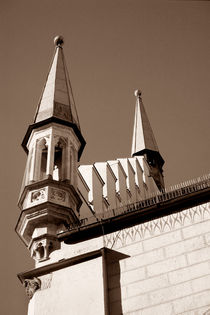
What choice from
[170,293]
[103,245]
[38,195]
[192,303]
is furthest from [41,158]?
[192,303]

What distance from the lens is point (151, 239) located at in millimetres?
11797

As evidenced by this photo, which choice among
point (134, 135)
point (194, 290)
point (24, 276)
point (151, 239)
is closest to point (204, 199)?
point (151, 239)

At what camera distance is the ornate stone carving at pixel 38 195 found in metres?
13.5

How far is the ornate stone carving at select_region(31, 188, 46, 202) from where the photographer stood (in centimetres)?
1351

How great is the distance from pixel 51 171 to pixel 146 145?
1115 centimetres

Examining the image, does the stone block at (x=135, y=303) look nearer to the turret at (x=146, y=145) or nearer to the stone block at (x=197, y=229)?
the stone block at (x=197, y=229)

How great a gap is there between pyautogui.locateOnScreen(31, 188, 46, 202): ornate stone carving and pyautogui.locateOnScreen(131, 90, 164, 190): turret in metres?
10.2

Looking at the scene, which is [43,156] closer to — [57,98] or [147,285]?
[57,98]

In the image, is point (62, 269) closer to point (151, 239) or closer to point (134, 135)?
point (151, 239)

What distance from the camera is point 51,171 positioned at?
1409 cm

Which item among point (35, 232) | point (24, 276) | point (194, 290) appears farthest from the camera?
point (35, 232)

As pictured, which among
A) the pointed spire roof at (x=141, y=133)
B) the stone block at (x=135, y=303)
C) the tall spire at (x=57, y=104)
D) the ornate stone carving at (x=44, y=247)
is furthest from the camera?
the pointed spire roof at (x=141, y=133)

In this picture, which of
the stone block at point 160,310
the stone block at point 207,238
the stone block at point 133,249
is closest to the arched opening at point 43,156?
the stone block at point 133,249

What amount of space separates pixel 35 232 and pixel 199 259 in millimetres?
3819
